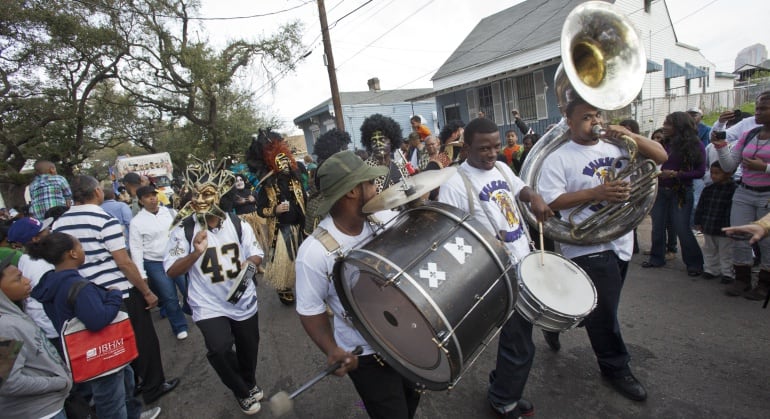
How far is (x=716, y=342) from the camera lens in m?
3.37

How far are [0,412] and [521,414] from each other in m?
3.18

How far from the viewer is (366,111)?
2228 cm

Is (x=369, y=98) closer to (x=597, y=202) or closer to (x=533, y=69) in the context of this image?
(x=533, y=69)

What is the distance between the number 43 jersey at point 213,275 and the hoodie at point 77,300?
49 centimetres

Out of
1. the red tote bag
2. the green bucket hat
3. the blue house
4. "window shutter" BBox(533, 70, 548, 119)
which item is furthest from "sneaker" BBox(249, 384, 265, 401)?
the blue house

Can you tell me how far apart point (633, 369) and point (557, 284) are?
59.8 inches

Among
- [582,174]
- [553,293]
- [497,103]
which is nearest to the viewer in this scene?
[553,293]

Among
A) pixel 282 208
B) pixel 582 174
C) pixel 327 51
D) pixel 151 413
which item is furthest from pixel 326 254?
pixel 327 51

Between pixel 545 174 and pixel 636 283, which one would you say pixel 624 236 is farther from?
pixel 636 283

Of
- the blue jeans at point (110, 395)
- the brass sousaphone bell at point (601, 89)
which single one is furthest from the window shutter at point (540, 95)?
the blue jeans at point (110, 395)

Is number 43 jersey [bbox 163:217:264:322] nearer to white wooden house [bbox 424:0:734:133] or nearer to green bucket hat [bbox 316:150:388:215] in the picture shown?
green bucket hat [bbox 316:150:388:215]

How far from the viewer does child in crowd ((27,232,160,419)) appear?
99.8 inches

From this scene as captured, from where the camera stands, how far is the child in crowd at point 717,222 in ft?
14.5

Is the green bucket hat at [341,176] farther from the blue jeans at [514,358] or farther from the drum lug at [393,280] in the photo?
the blue jeans at [514,358]
